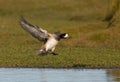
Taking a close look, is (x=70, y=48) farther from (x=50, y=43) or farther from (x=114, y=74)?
(x=114, y=74)

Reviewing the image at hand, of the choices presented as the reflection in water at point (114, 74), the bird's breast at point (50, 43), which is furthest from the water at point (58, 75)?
the bird's breast at point (50, 43)

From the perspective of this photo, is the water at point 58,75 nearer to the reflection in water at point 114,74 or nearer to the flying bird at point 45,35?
the reflection in water at point 114,74

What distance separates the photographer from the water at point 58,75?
1523 centimetres

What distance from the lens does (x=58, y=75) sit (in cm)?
1606

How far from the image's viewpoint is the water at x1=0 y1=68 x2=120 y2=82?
15227 mm

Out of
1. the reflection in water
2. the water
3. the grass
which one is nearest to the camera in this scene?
the water

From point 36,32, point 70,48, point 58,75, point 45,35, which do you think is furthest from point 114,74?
point 70,48

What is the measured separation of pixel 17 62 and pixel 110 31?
5.78 meters

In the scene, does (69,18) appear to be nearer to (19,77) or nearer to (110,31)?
(110,31)

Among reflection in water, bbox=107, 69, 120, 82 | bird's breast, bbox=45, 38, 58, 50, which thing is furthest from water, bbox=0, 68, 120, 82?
bird's breast, bbox=45, 38, 58, 50

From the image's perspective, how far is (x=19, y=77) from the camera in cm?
1567

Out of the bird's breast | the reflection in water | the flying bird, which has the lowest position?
the reflection in water

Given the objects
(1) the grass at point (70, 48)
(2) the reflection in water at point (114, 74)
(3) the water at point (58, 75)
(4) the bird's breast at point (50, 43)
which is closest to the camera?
(3) the water at point (58, 75)

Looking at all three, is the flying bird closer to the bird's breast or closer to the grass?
the bird's breast
